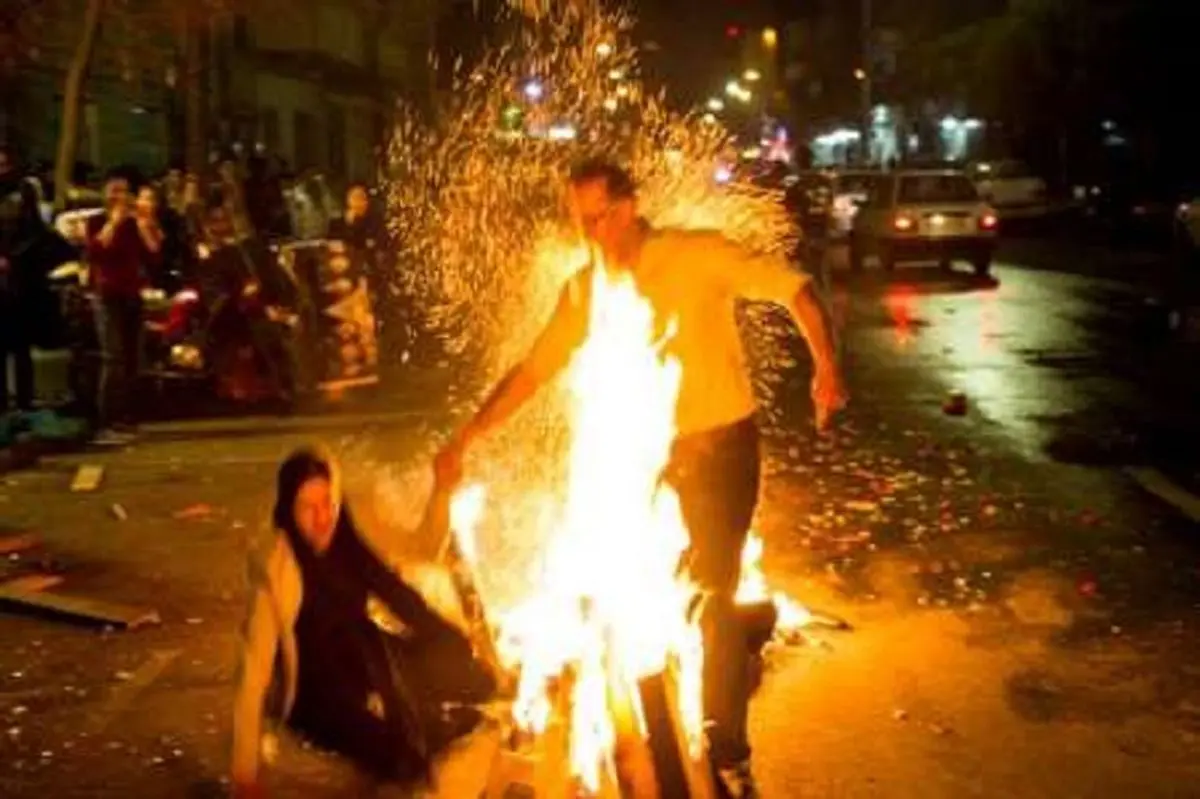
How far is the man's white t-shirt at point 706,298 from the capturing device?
18.2 feet

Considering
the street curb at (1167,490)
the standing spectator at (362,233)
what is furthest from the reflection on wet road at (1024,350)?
the standing spectator at (362,233)

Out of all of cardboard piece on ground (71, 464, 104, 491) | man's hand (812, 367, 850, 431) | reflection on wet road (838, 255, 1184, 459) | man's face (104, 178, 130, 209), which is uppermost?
man's face (104, 178, 130, 209)

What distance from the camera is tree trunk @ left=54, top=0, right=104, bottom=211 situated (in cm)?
1795

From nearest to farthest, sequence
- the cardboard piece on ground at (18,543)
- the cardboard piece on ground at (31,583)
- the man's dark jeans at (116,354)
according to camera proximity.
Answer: the cardboard piece on ground at (31,583), the cardboard piece on ground at (18,543), the man's dark jeans at (116,354)

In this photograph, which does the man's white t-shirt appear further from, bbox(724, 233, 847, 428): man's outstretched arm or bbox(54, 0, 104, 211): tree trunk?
bbox(54, 0, 104, 211): tree trunk

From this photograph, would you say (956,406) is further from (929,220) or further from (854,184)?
(854,184)

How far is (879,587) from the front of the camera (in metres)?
8.48

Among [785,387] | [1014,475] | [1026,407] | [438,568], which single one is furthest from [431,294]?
[438,568]

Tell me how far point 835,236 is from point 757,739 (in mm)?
27881

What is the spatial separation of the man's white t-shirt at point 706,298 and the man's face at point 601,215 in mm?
109

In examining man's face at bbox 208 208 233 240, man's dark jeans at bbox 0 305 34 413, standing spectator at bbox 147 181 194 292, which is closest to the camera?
man's dark jeans at bbox 0 305 34 413

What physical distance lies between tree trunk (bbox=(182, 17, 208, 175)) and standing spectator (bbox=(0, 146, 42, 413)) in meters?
6.80

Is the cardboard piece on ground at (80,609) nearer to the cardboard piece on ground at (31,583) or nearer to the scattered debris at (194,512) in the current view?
the cardboard piece on ground at (31,583)

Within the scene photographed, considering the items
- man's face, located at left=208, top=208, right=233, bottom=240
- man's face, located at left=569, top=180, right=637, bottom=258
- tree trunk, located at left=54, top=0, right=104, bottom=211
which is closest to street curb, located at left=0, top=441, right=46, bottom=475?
man's face, located at left=208, top=208, right=233, bottom=240
